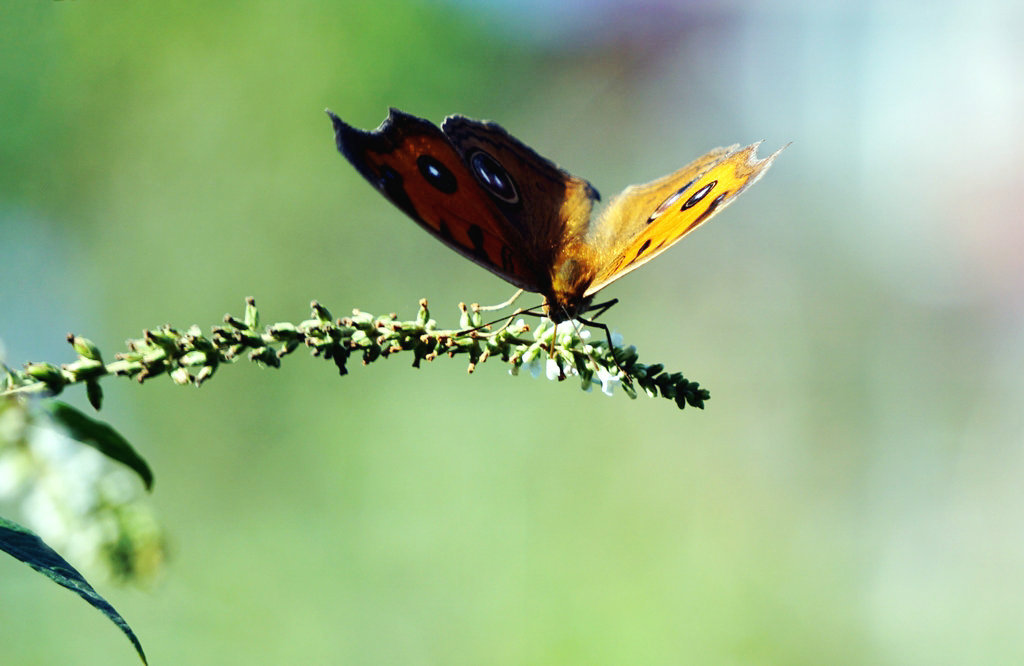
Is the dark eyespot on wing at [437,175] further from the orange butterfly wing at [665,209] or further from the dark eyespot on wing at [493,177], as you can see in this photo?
the orange butterfly wing at [665,209]

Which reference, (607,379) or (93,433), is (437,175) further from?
(93,433)

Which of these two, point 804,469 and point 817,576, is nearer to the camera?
point 817,576

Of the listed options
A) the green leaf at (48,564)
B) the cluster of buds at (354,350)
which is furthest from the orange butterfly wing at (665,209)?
the green leaf at (48,564)

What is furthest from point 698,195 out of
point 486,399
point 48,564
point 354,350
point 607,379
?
point 486,399

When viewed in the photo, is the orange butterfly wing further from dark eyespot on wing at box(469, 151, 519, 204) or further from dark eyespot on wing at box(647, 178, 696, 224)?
dark eyespot on wing at box(469, 151, 519, 204)

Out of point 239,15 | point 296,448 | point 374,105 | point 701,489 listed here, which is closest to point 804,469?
point 701,489

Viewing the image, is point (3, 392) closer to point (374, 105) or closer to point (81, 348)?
point (81, 348)
